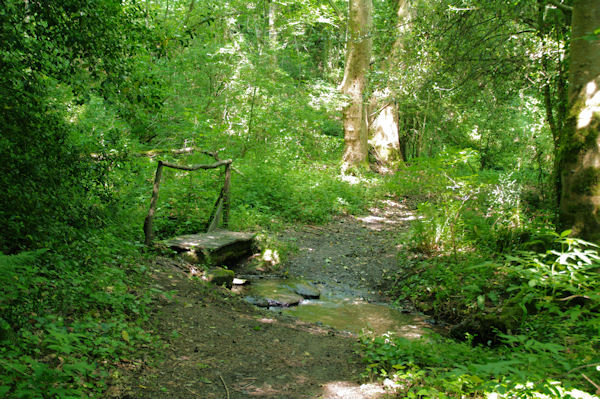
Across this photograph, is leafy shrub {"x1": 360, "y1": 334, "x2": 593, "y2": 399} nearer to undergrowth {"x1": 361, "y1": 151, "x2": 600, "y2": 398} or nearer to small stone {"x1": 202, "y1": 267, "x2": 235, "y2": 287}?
undergrowth {"x1": 361, "y1": 151, "x2": 600, "y2": 398}

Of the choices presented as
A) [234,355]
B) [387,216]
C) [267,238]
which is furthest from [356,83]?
[234,355]

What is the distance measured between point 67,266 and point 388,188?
13.0 metres

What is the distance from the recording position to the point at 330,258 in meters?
9.14

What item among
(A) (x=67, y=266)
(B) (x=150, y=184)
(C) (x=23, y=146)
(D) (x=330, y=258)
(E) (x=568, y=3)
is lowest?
(D) (x=330, y=258)

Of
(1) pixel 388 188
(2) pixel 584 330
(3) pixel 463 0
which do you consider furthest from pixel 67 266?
(1) pixel 388 188

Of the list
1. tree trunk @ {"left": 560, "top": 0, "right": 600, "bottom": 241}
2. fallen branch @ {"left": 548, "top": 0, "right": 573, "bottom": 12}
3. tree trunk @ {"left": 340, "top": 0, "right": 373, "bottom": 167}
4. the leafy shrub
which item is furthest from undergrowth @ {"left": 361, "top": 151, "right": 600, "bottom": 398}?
tree trunk @ {"left": 340, "top": 0, "right": 373, "bottom": 167}

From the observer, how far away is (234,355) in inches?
162

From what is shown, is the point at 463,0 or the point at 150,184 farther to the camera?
the point at 150,184

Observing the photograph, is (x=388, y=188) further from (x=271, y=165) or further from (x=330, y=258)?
(x=330, y=258)

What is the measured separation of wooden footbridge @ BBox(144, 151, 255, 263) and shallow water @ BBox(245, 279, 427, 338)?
83cm

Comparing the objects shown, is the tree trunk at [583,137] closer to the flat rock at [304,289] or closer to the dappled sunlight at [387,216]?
the flat rock at [304,289]

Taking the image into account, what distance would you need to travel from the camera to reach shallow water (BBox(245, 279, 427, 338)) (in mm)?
5785

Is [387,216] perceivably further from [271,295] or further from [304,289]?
[271,295]

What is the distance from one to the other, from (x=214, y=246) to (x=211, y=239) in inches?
19.6
